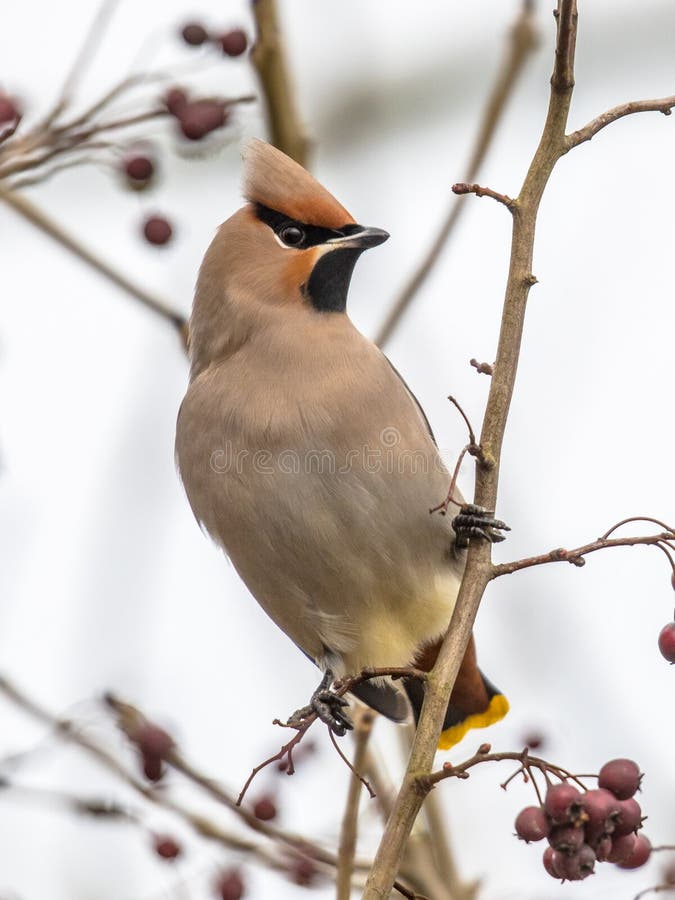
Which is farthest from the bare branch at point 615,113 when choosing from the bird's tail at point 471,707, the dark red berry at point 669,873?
the bird's tail at point 471,707

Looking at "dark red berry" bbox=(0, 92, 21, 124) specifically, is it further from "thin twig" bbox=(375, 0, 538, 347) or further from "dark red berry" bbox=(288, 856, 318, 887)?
"dark red berry" bbox=(288, 856, 318, 887)

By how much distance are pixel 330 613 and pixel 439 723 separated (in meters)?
1.73

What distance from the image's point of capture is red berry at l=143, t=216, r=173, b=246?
173 inches

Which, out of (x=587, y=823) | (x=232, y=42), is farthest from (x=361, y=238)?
(x=587, y=823)

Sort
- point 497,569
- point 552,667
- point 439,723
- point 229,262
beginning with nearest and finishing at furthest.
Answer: point 439,723 → point 497,569 → point 229,262 → point 552,667

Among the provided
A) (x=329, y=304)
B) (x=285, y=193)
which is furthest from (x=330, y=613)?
(x=285, y=193)

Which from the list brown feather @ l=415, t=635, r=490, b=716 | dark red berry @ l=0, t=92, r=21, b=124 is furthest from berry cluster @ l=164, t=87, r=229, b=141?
brown feather @ l=415, t=635, r=490, b=716

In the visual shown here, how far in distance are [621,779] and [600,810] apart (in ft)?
0.35

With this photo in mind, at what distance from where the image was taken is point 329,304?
471 cm

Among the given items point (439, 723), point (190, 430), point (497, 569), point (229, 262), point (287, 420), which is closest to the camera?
point (439, 723)

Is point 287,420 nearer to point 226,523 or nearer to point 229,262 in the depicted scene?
point 226,523

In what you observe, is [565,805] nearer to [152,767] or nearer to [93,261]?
[152,767]

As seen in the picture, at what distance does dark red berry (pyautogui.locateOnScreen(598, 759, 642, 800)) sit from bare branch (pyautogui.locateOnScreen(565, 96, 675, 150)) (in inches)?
51.1

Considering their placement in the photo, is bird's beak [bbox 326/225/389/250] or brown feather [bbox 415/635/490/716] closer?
bird's beak [bbox 326/225/389/250]
